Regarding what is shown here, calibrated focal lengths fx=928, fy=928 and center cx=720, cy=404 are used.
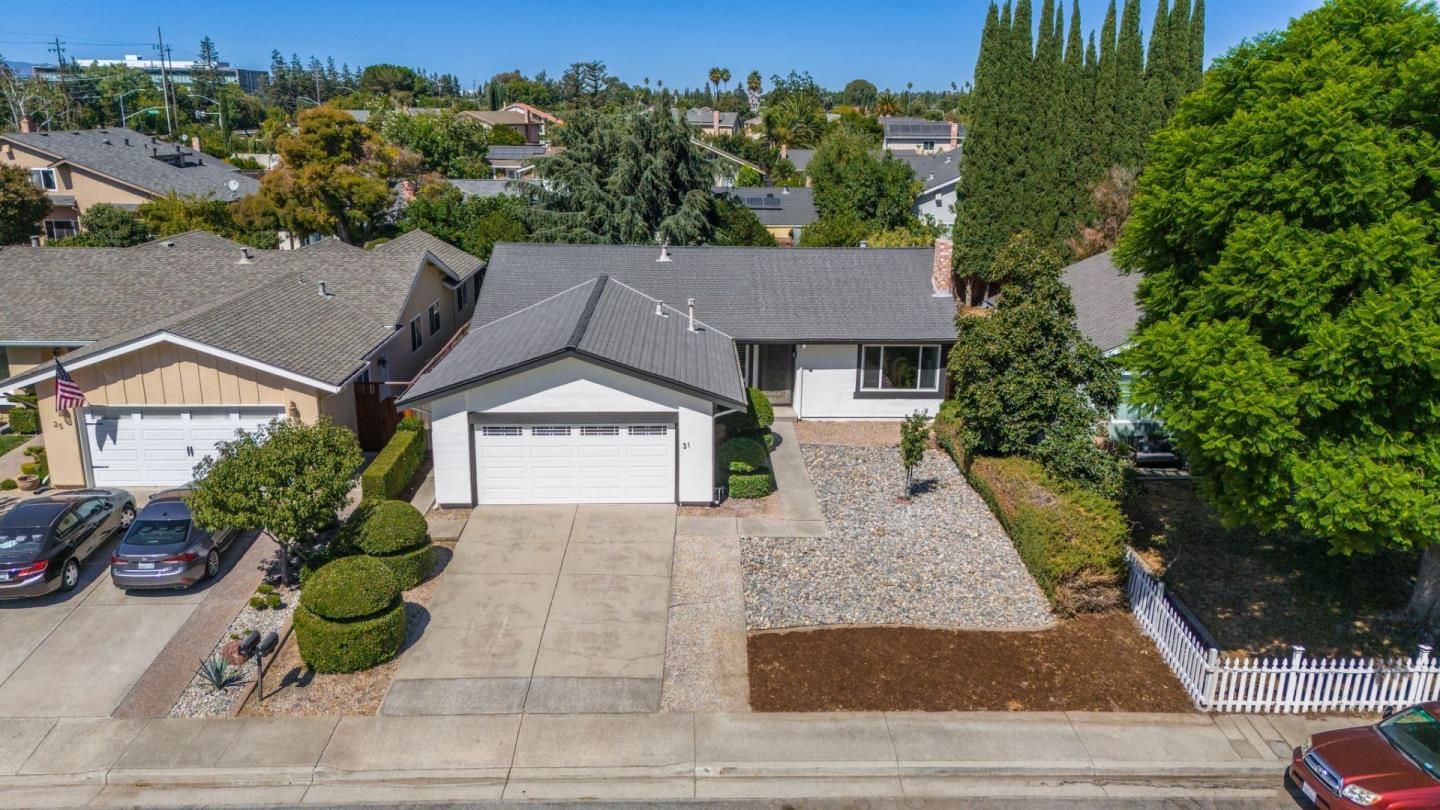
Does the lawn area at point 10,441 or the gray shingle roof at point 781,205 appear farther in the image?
the gray shingle roof at point 781,205

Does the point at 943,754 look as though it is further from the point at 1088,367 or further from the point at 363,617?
the point at 1088,367

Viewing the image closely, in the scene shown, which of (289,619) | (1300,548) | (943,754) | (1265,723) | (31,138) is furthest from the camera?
(31,138)

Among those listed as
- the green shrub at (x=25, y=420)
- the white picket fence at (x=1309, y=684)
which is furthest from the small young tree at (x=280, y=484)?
the white picket fence at (x=1309, y=684)

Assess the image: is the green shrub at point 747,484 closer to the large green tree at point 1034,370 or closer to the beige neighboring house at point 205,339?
the large green tree at point 1034,370

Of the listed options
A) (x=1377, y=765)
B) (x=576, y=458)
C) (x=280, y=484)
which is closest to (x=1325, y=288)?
(x=1377, y=765)

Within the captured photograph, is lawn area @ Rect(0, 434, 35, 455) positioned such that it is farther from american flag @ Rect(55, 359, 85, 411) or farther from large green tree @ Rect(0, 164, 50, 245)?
large green tree @ Rect(0, 164, 50, 245)

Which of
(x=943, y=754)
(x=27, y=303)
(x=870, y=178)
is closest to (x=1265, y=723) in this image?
(x=943, y=754)
